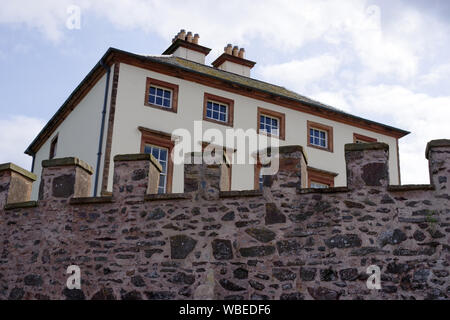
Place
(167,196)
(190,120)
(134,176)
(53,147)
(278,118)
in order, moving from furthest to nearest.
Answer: (53,147) < (278,118) < (190,120) < (134,176) < (167,196)

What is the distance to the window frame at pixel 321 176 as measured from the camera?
788 inches

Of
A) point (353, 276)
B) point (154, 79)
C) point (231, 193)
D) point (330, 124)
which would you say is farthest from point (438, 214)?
point (330, 124)

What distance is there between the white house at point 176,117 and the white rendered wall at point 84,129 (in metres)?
0.03

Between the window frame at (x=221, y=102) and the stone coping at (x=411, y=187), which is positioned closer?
the stone coping at (x=411, y=187)

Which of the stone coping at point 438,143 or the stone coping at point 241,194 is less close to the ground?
the stone coping at point 438,143

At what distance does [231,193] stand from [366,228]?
74.3 inches

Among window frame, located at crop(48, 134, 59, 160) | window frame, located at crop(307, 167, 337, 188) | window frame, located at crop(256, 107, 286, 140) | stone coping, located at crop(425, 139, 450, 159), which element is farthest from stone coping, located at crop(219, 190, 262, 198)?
window frame, located at crop(48, 134, 59, 160)

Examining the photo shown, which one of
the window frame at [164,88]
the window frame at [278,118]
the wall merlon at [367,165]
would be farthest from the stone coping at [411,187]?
the window frame at [278,118]

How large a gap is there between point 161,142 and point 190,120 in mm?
1343

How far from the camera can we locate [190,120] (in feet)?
59.7

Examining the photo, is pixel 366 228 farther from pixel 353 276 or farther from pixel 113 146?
pixel 113 146

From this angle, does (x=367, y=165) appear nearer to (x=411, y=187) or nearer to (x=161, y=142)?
(x=411, y=187)

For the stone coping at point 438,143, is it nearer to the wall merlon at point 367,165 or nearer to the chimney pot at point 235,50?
the wall merlon at point 367,165

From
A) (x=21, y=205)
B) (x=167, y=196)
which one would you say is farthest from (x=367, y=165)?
(x=21, y=205)
